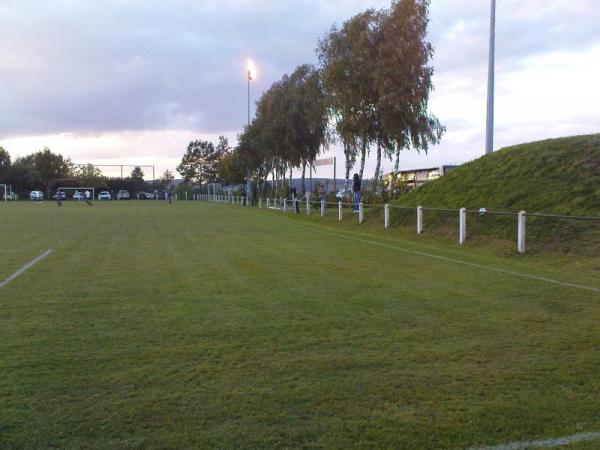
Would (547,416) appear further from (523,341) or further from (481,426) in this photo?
(523,341)

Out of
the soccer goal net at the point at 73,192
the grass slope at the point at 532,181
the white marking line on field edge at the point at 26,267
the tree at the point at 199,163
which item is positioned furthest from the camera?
the tree at the point at 199,163

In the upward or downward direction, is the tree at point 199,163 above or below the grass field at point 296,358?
above

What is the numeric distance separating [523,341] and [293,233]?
49.6ft

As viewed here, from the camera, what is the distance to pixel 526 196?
1809 centimetres

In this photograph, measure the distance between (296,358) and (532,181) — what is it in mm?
15207

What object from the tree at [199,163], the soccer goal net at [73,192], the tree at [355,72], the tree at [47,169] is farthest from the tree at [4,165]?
the tree at [355,72]

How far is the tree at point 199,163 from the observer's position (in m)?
117

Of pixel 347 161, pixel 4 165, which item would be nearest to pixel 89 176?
pixel 4 165

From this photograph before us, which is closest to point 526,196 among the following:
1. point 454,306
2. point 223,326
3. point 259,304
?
point 454,306

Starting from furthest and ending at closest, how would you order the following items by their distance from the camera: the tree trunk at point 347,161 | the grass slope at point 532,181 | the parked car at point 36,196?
the parked car at point 36,196
the tree trunk at point 347,161
the grass slope at point 532,181

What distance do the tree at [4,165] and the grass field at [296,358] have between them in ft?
298

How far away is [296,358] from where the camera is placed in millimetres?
5684

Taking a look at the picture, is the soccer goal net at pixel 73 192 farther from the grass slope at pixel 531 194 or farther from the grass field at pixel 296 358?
the grass field at pixel 296 358

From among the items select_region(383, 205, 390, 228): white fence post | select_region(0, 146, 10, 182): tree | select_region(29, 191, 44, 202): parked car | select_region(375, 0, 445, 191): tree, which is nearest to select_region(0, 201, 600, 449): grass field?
select_region(383, 205, 390, 228): white fence post
